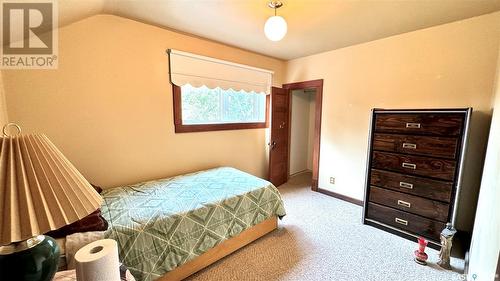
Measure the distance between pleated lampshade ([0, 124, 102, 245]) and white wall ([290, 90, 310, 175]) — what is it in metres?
3.87

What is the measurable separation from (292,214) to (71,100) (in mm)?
2874

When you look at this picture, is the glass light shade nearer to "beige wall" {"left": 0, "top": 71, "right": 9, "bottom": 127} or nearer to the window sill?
the window sill

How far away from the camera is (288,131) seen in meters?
4.02

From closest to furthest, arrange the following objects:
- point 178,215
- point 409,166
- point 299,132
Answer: point 178,215, point 409,166, point 299,132

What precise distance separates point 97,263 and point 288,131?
3546 mm

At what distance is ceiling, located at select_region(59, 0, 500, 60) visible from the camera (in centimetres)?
187

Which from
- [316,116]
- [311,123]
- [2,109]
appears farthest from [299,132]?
[2,109]

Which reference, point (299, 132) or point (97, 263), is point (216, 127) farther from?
point (97, 263)

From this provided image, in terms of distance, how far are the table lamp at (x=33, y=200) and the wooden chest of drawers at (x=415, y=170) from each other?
8.66 feet

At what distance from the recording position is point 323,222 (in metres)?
2.63

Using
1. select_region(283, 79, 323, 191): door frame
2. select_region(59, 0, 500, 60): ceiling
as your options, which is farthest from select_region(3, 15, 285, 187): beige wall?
select_region(283, 79, 323, 191): door frame

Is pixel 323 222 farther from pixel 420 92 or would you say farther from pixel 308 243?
pixel 420 92

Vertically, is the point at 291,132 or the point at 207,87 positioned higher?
the point at 207,87

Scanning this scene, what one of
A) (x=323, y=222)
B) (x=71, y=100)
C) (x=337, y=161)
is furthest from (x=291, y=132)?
(x=71, y=100)
